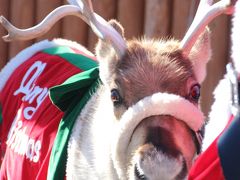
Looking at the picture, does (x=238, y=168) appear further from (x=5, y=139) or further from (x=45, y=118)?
(x=5, y=139)

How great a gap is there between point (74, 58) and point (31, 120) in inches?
15.2

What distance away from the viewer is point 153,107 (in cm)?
200

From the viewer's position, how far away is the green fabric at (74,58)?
2.94 metres

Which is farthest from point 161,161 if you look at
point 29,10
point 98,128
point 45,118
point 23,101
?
point 29,10

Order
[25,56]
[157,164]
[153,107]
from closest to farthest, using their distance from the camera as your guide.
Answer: [157,164] → [153,107] → [25,56]

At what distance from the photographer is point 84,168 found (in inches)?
92.0

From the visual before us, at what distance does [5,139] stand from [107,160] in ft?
3.31

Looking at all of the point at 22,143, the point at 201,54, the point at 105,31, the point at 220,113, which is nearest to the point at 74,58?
the point at 22,143

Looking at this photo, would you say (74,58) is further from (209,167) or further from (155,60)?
(209,167)

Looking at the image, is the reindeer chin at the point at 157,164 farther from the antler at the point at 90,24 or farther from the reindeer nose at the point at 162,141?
the antler at the point at 90,24

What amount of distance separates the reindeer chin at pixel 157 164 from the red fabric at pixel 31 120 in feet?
2.45

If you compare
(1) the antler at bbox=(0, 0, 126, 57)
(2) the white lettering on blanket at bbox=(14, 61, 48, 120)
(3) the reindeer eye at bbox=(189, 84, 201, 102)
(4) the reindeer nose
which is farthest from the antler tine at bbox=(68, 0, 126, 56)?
(2) the white lettering on blanket at bbox=(14, 61, 48, 120)

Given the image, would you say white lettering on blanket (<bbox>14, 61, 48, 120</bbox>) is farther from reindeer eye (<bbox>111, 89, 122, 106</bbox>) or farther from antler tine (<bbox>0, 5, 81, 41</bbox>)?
reindeer eye (<bbox>111, 89, 122, 106</bbox>)

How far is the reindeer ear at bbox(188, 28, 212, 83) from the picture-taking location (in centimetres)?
229
